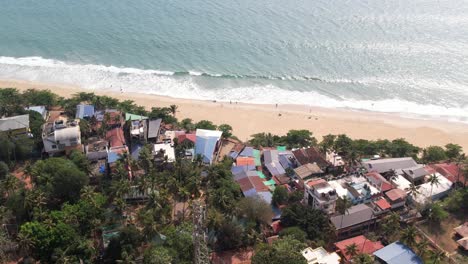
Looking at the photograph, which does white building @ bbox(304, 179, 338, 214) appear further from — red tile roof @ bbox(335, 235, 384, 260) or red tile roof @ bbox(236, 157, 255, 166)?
red tile roof @ bbox(236, 157, 255, 166)

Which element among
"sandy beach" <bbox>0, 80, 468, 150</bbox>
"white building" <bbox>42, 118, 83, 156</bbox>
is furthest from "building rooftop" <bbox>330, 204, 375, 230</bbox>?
"white building" <bbox>42, 118, 83, 156</bbox>

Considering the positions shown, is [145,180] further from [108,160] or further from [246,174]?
[246,174]

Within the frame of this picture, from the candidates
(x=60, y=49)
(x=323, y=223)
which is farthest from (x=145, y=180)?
(x=60, y=49)

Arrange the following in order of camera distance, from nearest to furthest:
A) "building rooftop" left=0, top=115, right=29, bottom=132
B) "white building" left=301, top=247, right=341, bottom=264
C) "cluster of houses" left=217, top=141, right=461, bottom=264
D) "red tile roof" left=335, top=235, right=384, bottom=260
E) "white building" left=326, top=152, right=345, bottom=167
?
1. "white building" left=301, top=247, right=341, bottom=264
2. "red tile roof" left=335, top=235, right=384, bottom=260
3. "cluster of houses" left=217, top=141, right=461, bottom=264
4. "white building" left=326, top=152, right=345, bottom=167
5. "building rooftop" left=0, top=115, right=29, bottom=132

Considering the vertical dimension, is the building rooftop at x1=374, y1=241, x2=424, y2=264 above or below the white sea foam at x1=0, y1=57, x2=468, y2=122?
below

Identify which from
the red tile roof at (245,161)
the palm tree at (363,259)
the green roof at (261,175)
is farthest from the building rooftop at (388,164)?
the palm tree at (363,259)

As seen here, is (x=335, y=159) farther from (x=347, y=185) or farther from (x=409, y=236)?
(x=409, y=236)

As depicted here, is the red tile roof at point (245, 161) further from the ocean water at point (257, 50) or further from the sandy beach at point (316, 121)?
the ocean water at point (257, 50)
